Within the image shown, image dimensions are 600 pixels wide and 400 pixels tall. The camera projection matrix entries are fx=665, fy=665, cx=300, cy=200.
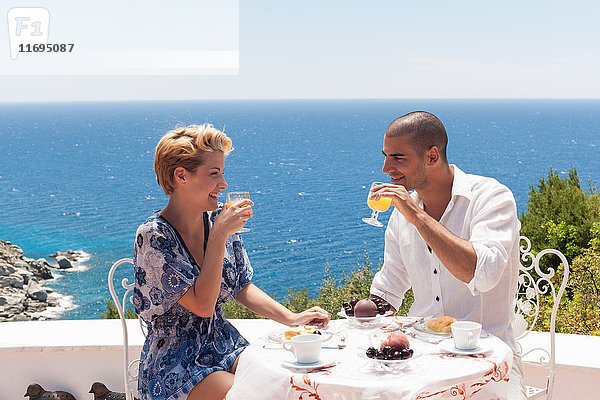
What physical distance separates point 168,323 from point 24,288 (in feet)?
125

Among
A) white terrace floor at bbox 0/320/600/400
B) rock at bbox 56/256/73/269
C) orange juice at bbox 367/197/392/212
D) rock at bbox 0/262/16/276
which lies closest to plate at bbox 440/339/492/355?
orange juice at bbox 367/197/392/212

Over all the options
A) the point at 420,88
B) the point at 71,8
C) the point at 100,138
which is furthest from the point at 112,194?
the point at 420,88

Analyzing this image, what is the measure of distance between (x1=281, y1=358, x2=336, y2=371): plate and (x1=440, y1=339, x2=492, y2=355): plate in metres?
0.36

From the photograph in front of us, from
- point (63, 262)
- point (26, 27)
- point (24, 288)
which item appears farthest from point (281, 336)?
point (26, 27)

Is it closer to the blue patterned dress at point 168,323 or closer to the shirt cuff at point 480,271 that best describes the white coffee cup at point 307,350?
the blue patterned dress at point 168,323

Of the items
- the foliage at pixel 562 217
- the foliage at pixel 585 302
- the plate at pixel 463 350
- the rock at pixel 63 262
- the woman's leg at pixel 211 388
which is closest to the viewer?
the plate at pixel 463 350

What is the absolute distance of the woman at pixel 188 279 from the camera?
8.00 feet

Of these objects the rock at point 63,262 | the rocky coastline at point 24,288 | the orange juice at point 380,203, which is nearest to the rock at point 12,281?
the rocky coastline at point 24,288

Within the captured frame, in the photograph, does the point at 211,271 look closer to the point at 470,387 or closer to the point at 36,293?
the point at 470,387

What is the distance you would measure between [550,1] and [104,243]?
228 feet

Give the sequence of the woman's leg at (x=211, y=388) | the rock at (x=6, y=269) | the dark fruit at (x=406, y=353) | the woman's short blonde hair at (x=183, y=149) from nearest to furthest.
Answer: the dark fruit at (x=406, y=353) → the woman's leg at (x=211, y=388) → the woman's short blonde hair at (x=183, y=149) → the rock at (x=6, y=269)

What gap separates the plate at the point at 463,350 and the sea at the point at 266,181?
25.2 meters

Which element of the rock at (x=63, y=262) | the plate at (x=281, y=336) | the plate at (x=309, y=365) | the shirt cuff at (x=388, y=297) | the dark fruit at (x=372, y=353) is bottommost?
the rock at (x=63, y=262)

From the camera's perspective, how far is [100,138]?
321 feet
